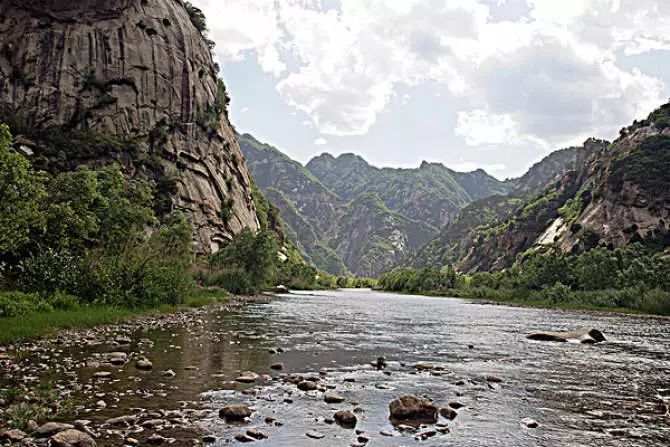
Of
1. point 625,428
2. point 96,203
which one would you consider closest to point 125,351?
point 625,428

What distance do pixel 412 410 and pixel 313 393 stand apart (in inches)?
154

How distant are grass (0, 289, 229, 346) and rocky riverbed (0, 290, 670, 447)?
3.89 ft

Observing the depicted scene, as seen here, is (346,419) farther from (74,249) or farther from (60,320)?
(74,249)

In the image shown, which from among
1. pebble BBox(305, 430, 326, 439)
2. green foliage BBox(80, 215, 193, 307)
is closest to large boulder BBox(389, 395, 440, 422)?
pebble BBox(305, 430, 326, 439)

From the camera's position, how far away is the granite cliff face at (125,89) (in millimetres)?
113625

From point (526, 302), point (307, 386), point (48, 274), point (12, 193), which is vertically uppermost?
point (12, 193)

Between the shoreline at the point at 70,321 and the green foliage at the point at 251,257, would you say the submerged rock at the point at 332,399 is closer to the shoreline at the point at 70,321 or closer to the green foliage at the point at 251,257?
the shoreline at the point at 70,321

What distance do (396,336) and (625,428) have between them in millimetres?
24274

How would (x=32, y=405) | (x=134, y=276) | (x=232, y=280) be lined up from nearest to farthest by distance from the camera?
Result: (x=32, y=405) → (x=134, y=276) → (x=232, y=280)

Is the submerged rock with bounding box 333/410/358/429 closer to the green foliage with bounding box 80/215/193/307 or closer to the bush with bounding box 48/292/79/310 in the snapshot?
the bush with bounding box 48/292/79/310

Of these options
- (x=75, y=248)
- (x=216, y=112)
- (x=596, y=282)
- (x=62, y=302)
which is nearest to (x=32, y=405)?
(x=62, y=302)

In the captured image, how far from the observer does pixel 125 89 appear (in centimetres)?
12131

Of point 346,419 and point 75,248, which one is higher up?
point 75,248

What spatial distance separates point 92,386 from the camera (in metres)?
15.7
